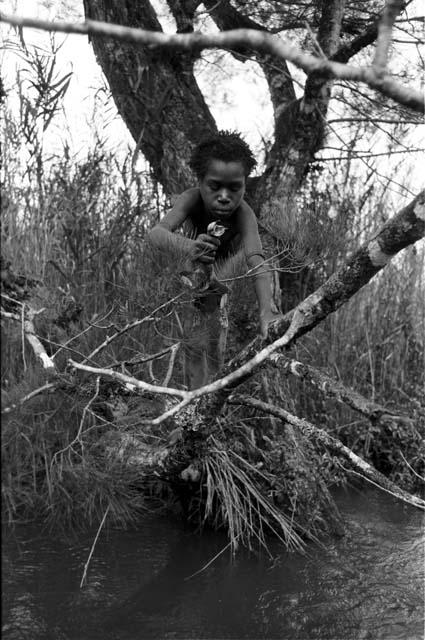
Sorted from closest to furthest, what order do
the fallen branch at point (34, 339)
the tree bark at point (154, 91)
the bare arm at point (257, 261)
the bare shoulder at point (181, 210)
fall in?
1. the fallen branch at point (34, 339)
2. the bare arm at point (257, 261)
3. the bare shoulder at point (181, 210)
4. the tree bark at point (154, 91)

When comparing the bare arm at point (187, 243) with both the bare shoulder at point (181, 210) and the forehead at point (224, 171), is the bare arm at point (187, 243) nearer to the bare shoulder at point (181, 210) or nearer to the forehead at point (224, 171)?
the bare shoulder at point (181, 210)

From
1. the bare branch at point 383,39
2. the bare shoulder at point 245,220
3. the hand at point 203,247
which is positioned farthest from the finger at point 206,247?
the bare branch at point 383,39

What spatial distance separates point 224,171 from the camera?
347 centimetres


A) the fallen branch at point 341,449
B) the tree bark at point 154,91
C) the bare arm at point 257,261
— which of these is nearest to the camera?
the fallen branch at point 341,449

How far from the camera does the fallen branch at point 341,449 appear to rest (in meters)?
2.30

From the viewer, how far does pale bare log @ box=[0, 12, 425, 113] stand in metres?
1.34

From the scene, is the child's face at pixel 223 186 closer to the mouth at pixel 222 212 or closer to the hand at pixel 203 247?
the mouth at pixel 222 212

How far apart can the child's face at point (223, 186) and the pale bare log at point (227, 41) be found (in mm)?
1960

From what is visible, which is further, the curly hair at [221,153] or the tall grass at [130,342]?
the curly hair at [221,153]

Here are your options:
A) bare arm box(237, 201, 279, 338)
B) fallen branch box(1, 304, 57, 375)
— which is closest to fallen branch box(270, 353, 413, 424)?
bare arm box(237, 201, 279, 338)

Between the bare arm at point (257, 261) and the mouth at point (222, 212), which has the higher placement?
the mouth at point (222, 212)

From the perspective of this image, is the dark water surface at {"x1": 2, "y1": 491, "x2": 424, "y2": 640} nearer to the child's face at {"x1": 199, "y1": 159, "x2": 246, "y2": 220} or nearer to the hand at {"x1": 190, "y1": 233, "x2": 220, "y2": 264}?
the hand at {"x1": 190, "y1": 233, "x2": 220, "y2": 264}

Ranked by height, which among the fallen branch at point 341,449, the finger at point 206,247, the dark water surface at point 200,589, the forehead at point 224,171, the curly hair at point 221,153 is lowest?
the dark water surface at point 200,589

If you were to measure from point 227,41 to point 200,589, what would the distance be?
240 centimetres
